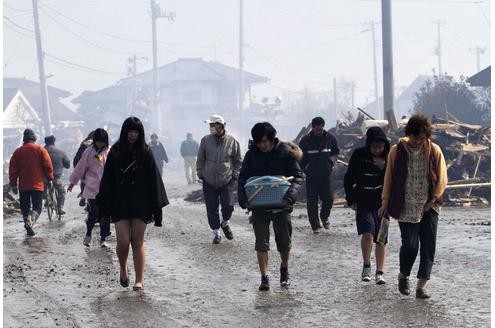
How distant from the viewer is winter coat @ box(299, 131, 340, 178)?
56.9 feet

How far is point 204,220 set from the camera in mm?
21594

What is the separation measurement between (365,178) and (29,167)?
8419mm

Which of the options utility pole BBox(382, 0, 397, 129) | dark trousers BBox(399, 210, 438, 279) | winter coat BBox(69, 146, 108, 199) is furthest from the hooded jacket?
utility pole BBox(382, 0, 397, 129)

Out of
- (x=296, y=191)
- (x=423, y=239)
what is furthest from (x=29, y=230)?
(x=423, y=239)

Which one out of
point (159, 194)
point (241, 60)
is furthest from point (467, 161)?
point (241, 60)

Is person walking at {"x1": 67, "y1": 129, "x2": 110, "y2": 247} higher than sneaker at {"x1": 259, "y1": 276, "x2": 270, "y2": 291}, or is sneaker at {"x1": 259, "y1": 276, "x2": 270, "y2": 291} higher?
person walking at {"x1": 67, "y1": 129, "x2": 110, "y2": 247}

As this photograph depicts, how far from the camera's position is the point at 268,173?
11.2 meters

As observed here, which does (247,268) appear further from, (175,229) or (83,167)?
(175,229)

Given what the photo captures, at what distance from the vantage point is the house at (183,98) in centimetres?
11162

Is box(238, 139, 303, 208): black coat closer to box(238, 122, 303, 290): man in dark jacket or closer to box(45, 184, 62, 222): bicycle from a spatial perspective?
box(238, 122, 303, 290): man in dark jacket

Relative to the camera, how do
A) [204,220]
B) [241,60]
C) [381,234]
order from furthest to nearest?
[241,60] < [204,220] < [381,234]

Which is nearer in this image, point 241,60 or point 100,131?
point 100,131

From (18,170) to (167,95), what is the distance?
98.3 m

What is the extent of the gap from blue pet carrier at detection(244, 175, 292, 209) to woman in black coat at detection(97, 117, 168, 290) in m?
0.98
